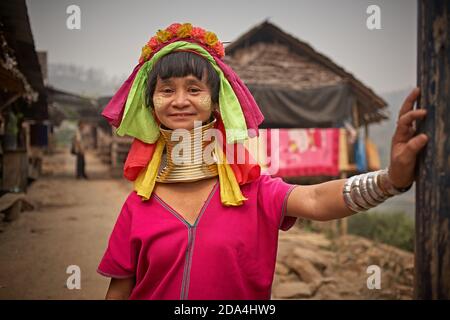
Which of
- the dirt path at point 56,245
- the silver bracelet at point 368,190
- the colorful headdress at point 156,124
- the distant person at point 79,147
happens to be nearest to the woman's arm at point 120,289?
the colorful headdress at point 156,124

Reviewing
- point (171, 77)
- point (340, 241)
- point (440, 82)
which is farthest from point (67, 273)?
point (340, 241)

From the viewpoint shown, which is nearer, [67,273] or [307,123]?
[67,273]

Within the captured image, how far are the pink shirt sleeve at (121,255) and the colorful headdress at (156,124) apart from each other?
0.14 m

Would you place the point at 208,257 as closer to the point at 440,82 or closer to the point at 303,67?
the point at 440,82

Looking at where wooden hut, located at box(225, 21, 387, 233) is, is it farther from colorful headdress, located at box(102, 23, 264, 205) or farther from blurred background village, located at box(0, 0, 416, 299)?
colorful headdress, located at box(102, 23, 264, 205)

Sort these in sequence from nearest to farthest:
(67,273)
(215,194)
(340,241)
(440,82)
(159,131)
→ (440,82) → (215,194) → (159,131) → (67,273) → (340,241)

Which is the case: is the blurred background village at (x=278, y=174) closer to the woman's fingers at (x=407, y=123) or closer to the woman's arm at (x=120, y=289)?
the woman's arm at (x=120, y=289)

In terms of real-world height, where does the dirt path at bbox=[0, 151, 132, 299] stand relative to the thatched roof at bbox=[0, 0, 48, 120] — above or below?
below

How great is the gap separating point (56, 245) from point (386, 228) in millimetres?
9866

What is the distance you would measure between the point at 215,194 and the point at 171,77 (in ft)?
1.61

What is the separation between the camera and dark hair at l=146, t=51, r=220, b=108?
135 cm

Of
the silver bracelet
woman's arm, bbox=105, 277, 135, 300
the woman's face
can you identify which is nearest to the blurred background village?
woman's arm, bbox=105, 277, 135, 300

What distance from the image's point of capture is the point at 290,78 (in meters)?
8.05

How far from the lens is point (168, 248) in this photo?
130cm
